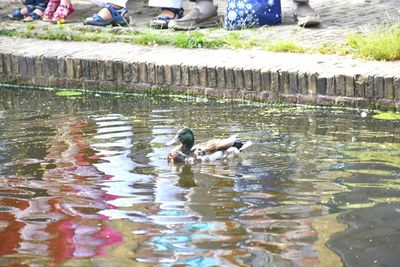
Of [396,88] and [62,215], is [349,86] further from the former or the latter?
[62,215]

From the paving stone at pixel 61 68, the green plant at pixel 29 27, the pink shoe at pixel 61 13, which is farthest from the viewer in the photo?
the pink shoe at pixel 61 13

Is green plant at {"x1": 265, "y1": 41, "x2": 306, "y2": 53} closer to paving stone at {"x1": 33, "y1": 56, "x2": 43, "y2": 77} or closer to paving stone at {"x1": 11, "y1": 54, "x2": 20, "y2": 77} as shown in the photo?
paving stone at {"x1": 33, "y1": 56, "x2": 43, "y2": 77}

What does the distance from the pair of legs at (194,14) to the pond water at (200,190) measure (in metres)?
1.99

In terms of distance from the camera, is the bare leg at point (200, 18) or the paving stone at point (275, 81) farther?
the bare leg at point (200, 18)

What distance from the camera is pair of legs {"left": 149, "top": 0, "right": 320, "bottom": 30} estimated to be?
32.6 feet

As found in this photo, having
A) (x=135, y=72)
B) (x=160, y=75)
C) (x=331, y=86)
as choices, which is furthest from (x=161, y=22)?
(x=331, y=86)

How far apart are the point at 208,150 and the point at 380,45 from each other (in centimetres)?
222

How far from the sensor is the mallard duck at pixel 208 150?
20.9ft

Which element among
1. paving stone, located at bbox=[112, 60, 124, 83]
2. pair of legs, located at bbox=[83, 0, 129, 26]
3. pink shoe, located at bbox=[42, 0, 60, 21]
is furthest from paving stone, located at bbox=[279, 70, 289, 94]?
pink shoe, located at bbox=[42, 0, 60, 21]

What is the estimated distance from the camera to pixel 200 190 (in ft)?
18.8

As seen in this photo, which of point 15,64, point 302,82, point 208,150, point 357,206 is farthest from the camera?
point 15,64

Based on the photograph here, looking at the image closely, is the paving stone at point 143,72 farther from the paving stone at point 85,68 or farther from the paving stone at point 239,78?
the paving stone at point 239,78

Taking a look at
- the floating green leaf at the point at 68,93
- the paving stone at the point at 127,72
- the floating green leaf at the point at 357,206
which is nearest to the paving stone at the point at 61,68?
the floating green leaf at the point at 68,93

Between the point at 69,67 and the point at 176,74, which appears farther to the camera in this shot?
the point at 69,67
